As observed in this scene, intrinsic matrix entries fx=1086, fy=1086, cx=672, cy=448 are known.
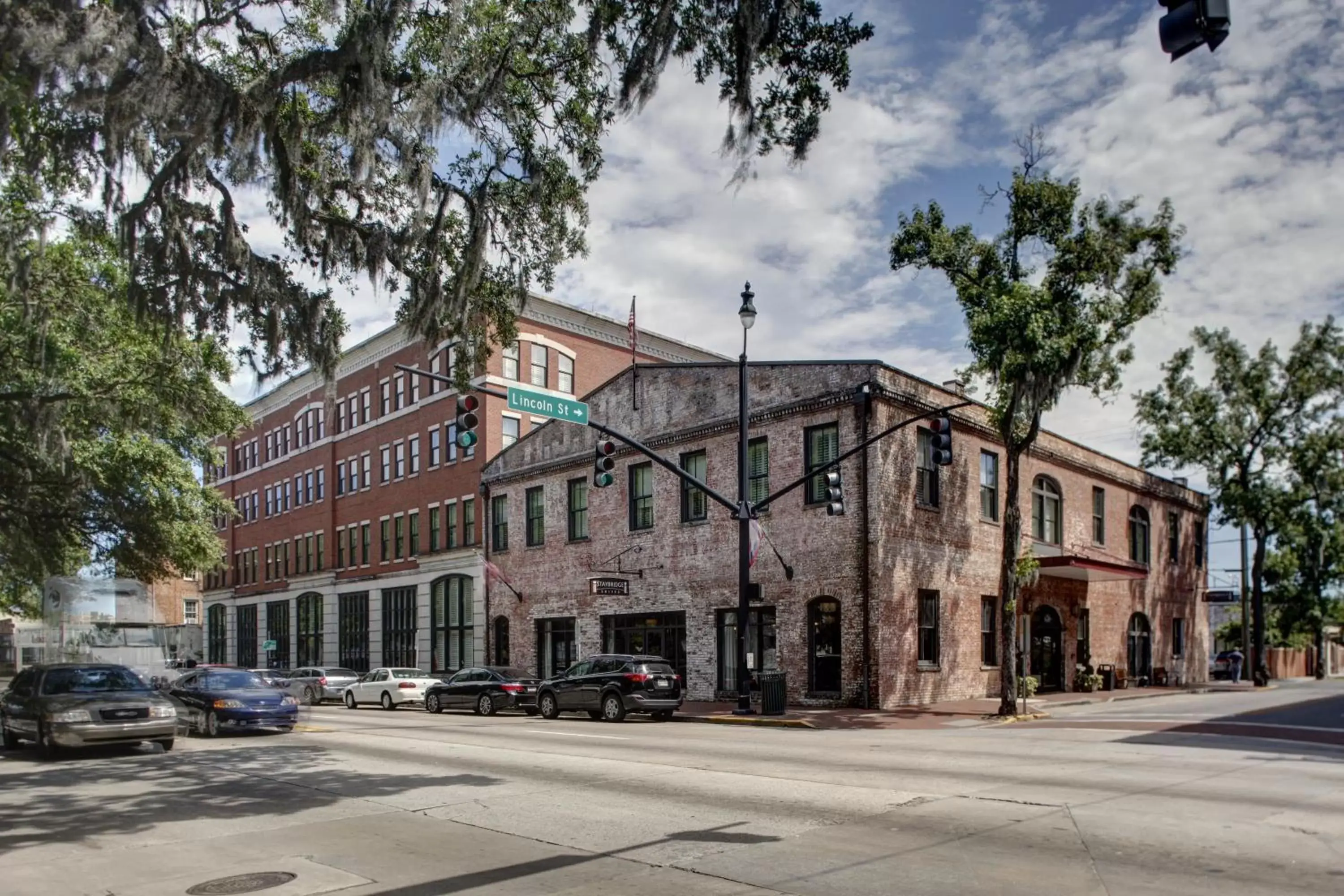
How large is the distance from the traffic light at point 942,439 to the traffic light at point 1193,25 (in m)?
16.4

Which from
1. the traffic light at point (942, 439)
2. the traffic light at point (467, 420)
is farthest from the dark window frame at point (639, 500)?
the traffic light at point (467, 420)

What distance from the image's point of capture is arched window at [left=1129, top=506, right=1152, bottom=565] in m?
42.9

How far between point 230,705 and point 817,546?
49.6 feet

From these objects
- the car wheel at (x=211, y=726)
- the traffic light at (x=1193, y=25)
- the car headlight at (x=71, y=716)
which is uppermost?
the traffic light at (x=1193, y=25)

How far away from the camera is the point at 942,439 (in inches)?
878

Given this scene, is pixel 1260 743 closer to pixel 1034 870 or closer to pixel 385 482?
pixel 1034 870

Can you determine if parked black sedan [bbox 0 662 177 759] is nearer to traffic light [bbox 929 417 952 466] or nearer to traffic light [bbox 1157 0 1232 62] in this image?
traffic light [bbox 929 417 952 466]

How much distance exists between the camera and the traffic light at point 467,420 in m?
17.0

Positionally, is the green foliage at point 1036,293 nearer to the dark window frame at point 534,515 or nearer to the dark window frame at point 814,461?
the dark window frame at point 814,461

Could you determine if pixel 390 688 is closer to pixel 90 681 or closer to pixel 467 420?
pixel 90 681

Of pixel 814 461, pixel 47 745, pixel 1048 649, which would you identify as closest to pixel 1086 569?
pixel 1048 649

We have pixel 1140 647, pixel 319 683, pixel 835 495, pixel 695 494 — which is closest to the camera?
pixel 835 495

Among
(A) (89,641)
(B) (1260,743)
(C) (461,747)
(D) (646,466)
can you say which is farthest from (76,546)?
(B) (1260,743)

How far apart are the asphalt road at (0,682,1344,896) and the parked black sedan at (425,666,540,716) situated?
10.7 metres
